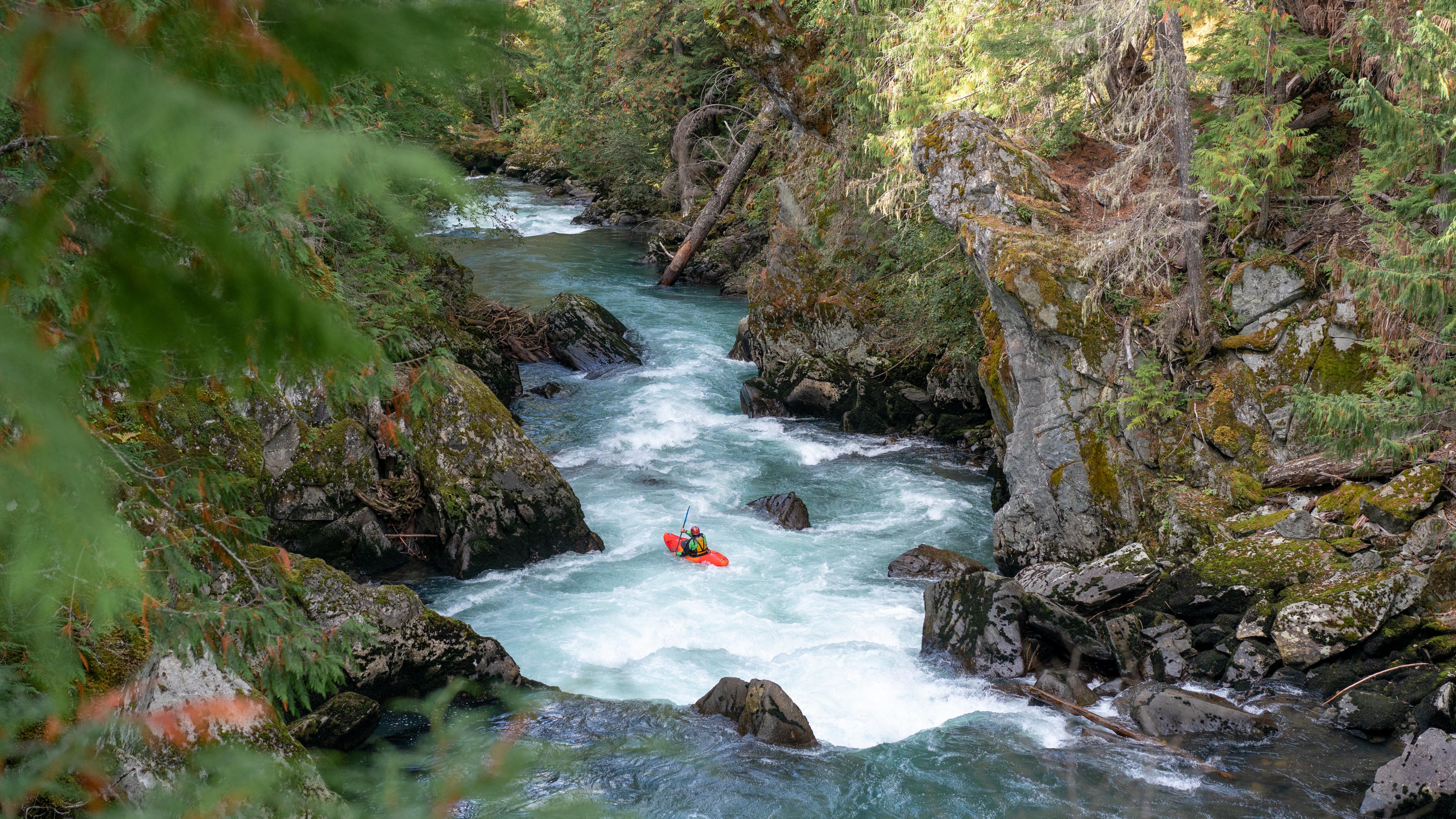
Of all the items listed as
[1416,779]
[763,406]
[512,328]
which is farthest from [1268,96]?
[512,328]

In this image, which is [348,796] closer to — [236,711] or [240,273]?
[236,711]

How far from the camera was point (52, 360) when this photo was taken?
1.81 m

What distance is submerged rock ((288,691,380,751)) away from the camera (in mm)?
6887

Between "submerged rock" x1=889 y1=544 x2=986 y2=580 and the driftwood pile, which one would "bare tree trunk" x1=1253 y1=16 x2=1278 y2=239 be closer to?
"submerged rock" x1=889 y1=544 x2=986 y2=580

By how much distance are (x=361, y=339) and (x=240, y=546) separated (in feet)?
12.4

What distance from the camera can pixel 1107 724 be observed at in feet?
25.8

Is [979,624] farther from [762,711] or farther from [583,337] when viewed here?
[583,337]

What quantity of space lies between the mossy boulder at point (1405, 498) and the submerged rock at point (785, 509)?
6509 millimetres

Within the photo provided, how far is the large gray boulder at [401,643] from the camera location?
25.7ft

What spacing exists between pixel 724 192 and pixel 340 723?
16.9m

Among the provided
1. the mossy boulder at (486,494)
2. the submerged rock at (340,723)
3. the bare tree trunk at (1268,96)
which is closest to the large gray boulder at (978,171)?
the bare tree trunk at (1268,96)

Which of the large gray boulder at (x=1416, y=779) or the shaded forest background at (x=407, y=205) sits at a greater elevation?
the shaded forest background at (x=407, y=205)

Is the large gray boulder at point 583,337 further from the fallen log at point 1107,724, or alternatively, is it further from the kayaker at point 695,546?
the fallen log at point 1107,724

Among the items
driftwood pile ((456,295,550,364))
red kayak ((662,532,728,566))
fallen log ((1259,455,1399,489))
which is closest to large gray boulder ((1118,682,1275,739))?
fallen log ((1259,455,1399,489))
